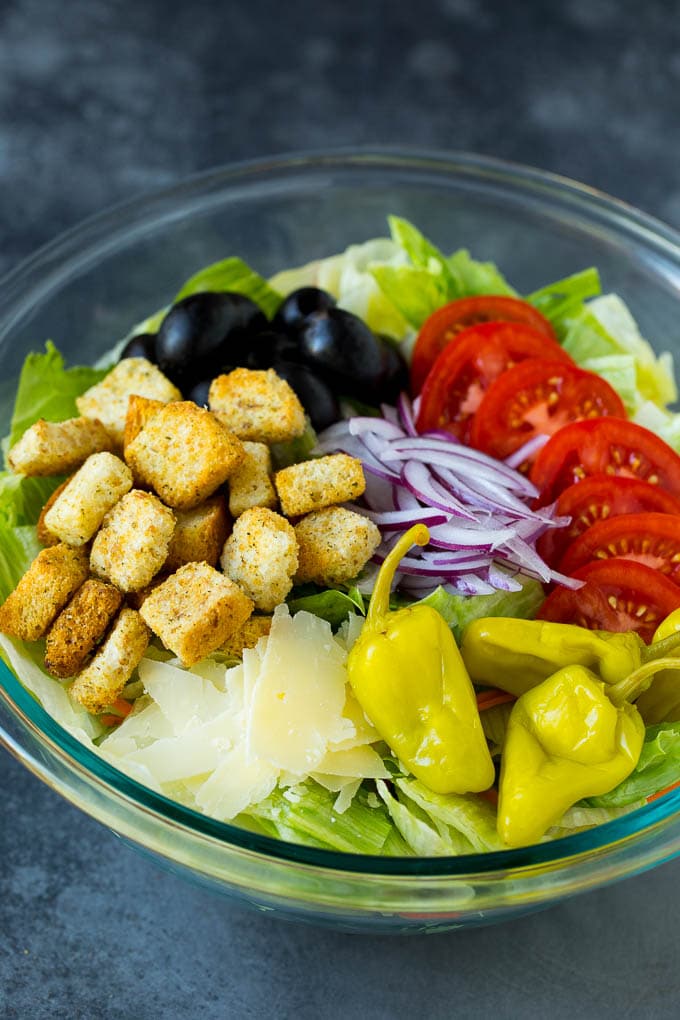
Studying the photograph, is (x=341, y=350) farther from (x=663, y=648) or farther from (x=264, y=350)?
(x=663, y=648)

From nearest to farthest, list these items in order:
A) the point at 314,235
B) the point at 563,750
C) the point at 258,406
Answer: the point at 563,750 → the point at 258,406 → the point at 314,235

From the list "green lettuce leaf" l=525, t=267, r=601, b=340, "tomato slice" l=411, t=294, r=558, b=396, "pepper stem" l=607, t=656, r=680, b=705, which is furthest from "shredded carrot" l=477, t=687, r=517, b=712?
"green lettuce leaf" l=525, t=267, r=601, b=340

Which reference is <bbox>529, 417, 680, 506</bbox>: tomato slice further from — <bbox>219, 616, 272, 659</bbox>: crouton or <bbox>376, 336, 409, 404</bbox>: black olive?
<bbox>219, 616, 272, 659</bbox>: crouton

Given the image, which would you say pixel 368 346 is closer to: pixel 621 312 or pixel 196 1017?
pixel 621 312

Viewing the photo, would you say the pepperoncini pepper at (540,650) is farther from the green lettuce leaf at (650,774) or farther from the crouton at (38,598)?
the crouton at (38,598)

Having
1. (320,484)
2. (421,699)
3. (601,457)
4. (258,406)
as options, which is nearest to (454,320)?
(601,457)

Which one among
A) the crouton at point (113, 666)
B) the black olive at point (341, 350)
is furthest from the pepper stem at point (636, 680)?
the black olive at point (341, 350)

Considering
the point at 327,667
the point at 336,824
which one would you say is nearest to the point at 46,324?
the point at 327,667

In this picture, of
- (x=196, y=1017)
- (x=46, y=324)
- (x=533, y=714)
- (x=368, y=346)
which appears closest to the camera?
(x=533, y=714)
